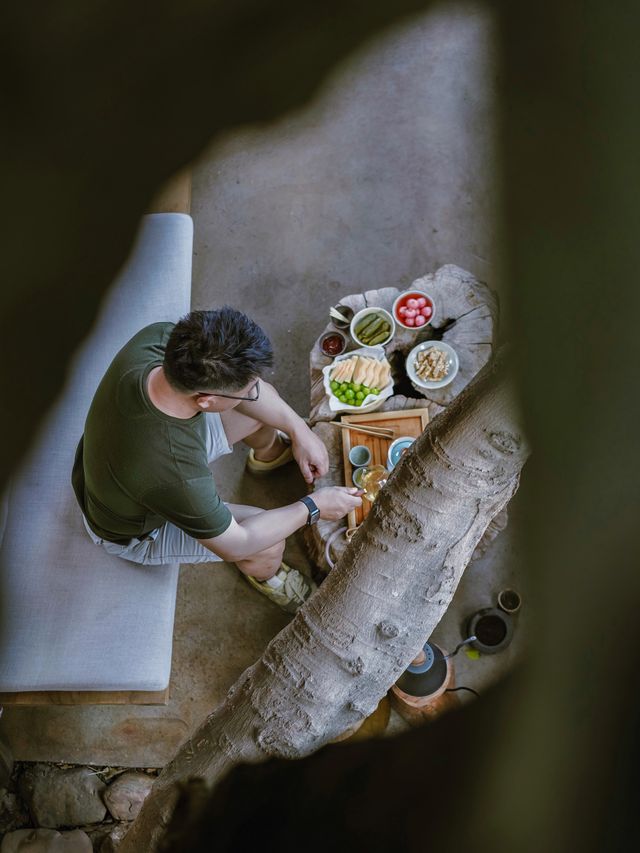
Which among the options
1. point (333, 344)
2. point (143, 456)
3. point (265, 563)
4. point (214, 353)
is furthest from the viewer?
point (333, 344)

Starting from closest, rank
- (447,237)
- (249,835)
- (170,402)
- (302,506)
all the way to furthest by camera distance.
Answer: (249,835) < (170,402) < (302,506) < (447,237)

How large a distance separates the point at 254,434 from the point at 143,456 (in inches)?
43.9

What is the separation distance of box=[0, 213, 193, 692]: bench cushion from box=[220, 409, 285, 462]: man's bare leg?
56cm

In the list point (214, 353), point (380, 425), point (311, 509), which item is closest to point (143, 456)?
point (214, 353)

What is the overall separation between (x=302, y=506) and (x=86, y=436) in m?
0.89

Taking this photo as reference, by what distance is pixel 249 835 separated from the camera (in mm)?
375

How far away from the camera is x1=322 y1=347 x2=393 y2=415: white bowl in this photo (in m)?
3.11

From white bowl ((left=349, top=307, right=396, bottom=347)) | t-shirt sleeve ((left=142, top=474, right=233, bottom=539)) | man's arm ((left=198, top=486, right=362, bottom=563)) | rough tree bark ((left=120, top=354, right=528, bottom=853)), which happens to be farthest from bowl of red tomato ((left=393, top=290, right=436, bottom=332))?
rough tree bark ((left=120, top=354, right=528, bottom=853))

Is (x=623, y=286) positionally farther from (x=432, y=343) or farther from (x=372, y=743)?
(x=432, y=343)

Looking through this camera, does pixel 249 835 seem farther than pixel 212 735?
No

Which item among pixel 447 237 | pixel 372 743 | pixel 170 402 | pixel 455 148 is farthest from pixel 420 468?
pixel 455 148

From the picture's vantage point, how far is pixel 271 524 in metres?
2.83

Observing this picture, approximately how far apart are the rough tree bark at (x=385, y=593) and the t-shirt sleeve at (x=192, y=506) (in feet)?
4.40

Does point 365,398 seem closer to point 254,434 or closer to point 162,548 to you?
point 254,434
